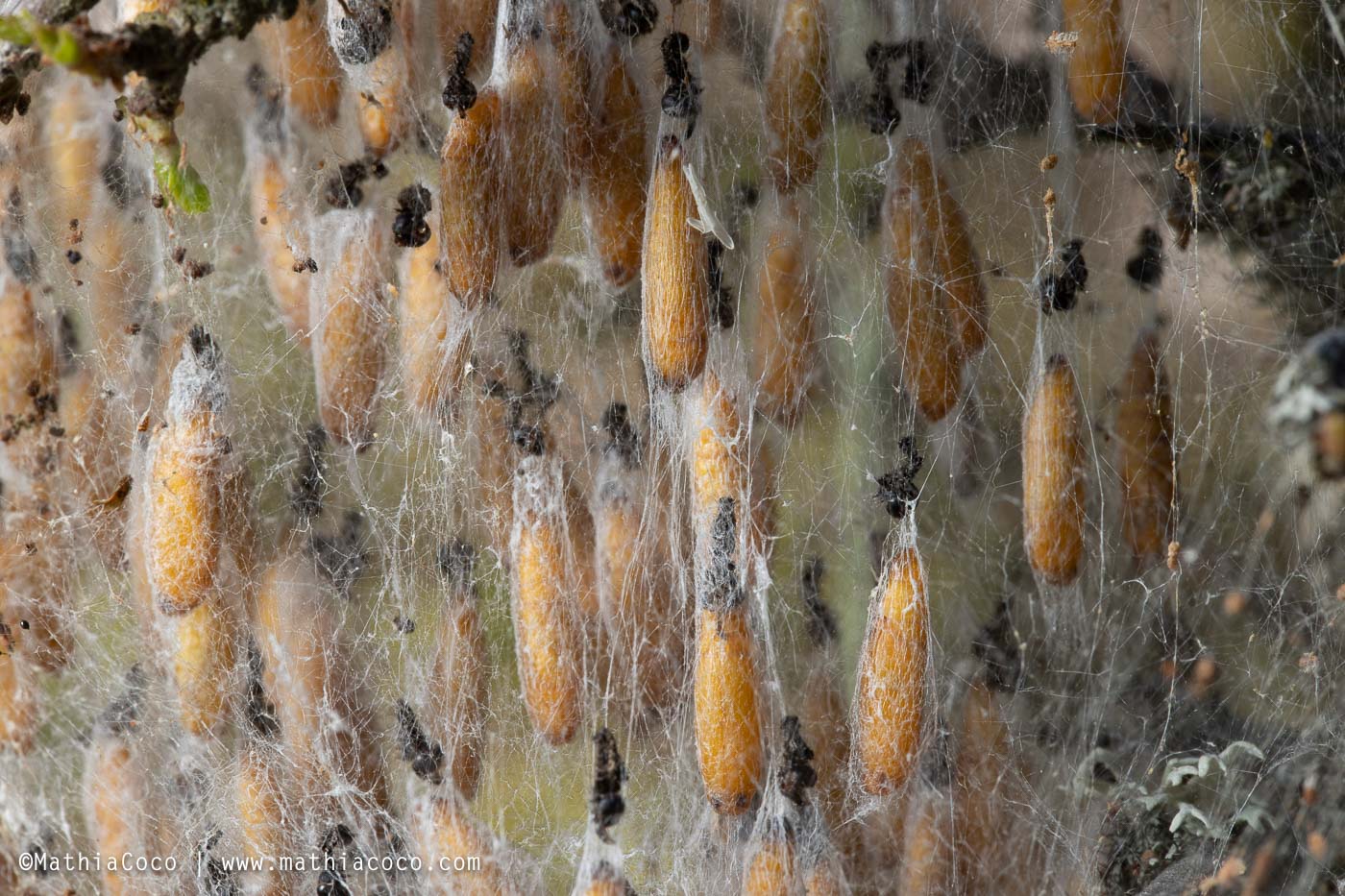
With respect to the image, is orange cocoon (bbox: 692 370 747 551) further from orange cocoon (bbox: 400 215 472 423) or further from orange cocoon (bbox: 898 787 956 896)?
orange cocoon (bbox: 898 787 956 896)

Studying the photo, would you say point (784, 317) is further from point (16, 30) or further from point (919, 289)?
point (16, 30)

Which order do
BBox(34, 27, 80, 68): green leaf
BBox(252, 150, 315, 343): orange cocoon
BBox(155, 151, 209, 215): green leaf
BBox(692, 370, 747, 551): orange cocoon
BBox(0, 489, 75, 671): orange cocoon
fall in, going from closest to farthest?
BBox(34, 27, 80, 68): green leaf
BBox(155, 151, 209, 215): green leaf
BBox(692, 370, 747, 551): orange cocoon
BBox(252, 150, 315, 343): orange cocoon
BBox(0, 489, 75, 671): orange cocoon

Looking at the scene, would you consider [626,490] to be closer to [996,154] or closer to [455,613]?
[455,613]

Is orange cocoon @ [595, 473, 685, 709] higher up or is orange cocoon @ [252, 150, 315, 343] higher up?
orange cocoon @ [252, 150, 315, 343]

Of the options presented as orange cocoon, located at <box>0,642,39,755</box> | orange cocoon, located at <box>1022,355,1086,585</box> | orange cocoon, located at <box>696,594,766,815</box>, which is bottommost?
orange cocoon, located at <box>0,642,39,755</box>

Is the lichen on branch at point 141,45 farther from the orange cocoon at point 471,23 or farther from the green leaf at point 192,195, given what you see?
the orange cocoon at point 471,23

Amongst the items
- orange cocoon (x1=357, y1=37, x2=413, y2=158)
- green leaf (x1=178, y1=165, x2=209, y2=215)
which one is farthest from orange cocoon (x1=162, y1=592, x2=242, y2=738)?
orange cocoon (x1=357, y1=37, x2=413, y2=158)

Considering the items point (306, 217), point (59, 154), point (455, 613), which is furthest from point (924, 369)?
point (59, 154)
